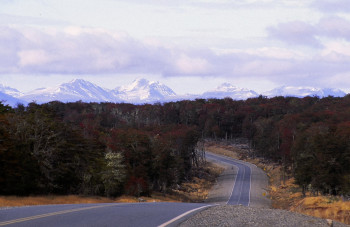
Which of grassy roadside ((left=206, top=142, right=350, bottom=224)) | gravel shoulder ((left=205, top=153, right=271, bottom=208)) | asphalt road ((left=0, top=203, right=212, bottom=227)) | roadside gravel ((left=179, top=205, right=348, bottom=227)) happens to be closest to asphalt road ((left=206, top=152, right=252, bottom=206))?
gravel shoulder ((left=205, top=153, right=271, bottom=208))

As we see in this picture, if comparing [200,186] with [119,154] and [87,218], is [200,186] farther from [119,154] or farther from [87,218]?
[87,218]

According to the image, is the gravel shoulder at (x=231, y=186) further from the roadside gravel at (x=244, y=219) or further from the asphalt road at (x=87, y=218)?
the asphalt road at (x=87, y=218)

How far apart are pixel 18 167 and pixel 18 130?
360cm

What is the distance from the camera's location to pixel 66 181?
130 feet

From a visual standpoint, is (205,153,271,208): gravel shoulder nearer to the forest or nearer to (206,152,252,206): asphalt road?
(206,152,252,206): asphalt road

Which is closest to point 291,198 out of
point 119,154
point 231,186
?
point 231,186

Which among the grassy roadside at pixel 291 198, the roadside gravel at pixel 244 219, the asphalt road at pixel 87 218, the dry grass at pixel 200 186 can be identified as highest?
the asphalt road at pixel 87 218

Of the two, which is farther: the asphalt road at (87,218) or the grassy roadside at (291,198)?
the grassy roadside at (291,198)

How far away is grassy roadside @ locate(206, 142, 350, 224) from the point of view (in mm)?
26681

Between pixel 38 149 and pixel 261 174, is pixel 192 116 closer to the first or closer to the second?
pixel 261 174

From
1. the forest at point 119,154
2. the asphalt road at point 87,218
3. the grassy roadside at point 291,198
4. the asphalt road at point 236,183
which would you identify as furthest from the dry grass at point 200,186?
the asphalt road at point 87,218

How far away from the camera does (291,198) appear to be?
6719 cm

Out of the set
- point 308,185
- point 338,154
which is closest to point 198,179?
point 308,185

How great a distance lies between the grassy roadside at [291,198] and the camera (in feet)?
87.5
